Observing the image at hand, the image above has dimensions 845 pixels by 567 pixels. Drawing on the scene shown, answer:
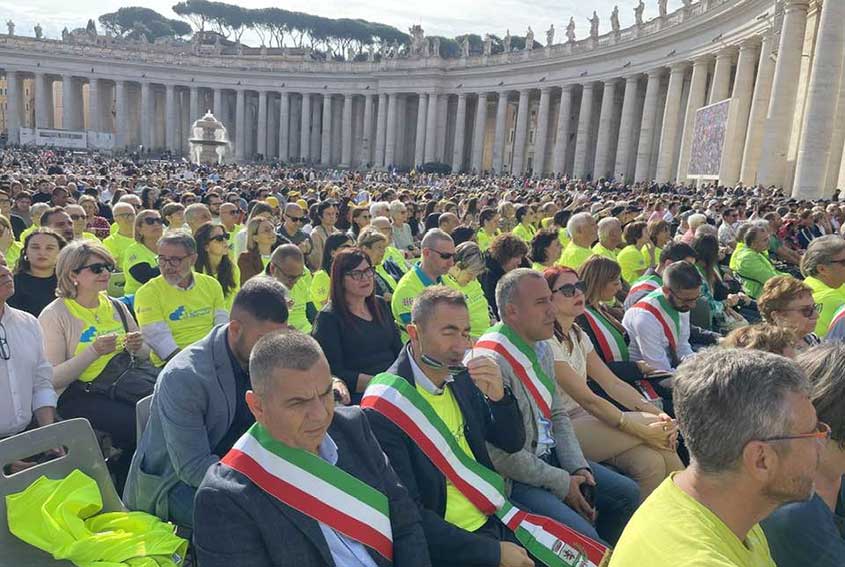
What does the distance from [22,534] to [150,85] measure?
8259 centimetres

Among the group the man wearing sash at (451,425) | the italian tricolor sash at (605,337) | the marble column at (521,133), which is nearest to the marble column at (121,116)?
the marble column at (521,133)

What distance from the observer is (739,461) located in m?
2.21

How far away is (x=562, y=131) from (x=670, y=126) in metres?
14.1

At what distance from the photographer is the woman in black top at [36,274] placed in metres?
6.39

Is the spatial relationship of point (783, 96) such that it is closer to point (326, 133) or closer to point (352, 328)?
point (352, 328)

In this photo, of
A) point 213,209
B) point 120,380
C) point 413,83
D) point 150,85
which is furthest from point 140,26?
point 120,380

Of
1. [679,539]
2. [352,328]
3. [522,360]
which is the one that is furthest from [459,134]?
[679,539]

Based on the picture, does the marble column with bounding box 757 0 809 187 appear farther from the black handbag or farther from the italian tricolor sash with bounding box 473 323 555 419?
the black handbag

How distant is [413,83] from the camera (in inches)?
2758

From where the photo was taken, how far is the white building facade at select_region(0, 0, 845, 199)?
2853 cm

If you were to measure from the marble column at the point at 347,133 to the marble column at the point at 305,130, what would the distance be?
4.25m

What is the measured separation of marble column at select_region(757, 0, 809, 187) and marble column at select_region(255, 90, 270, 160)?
2365 inches

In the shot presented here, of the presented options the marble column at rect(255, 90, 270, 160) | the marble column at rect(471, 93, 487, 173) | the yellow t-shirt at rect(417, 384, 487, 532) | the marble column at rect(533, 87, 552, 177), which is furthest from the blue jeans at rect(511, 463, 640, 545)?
the marble column at rect(255, 90, 270, 160)

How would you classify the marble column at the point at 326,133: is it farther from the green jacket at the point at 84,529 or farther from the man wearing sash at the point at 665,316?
the green jacket at the point at 84,529
